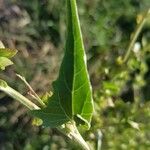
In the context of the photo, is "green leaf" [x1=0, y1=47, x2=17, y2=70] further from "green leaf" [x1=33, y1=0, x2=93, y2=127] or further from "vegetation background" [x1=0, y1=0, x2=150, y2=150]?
"vegetation background" [x1=0, y1=0, x2=150, y2=150]

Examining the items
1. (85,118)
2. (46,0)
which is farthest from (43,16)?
(85,118)

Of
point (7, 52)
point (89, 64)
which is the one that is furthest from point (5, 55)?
point (89, 64)

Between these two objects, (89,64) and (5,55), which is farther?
(89,64)

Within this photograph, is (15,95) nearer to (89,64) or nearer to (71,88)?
(71,88)

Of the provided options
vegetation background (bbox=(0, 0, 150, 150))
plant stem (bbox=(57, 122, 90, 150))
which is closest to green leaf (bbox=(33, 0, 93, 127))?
plant stem (bbox=(57, 122, 90, 150))

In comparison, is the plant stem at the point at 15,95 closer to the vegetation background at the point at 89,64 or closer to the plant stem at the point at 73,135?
the plant stem at the point at 73,135
